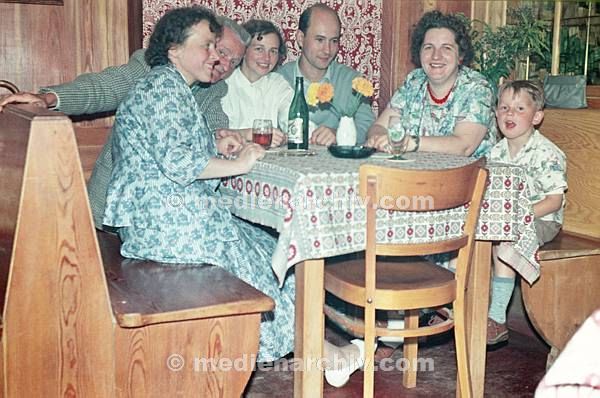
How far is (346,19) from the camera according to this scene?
14.3 ft

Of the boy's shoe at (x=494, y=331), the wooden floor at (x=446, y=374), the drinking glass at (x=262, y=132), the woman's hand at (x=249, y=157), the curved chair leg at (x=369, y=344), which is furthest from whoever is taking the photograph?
the boy's shoe at (x=494, y=331)

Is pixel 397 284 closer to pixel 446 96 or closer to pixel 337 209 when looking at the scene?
pixel 337 209

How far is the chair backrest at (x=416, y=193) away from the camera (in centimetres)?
227

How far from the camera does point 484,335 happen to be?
2.81 m

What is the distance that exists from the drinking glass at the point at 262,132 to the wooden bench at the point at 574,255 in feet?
3.88

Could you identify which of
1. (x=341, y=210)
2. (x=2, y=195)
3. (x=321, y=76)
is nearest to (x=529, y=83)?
(x=321, y=76)

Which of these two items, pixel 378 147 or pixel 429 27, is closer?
pixel 378 147

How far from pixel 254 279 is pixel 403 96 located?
3.72 feet

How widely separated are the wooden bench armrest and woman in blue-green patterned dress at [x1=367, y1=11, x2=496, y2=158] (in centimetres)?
95

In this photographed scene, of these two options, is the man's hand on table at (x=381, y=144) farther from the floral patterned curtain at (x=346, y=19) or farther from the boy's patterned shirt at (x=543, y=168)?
the floral patterned curtain at (x=346, y=19)

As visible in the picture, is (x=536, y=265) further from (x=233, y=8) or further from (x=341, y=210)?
(x=233, y=8)

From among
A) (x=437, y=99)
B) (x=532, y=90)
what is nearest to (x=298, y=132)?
(x=437, y=99)

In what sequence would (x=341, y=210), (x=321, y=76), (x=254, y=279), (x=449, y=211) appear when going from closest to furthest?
(x=341, y=210), (x=449, y=211), (x=254, y=279), (x=321, y=76)

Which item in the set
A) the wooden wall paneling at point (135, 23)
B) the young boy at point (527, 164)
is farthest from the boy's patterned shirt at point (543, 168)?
the wooden wall paneling at point (135, 23)
